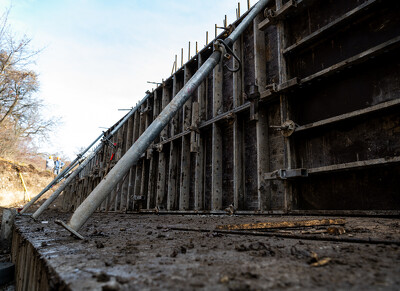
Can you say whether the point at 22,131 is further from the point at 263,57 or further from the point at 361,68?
the point at 361,68

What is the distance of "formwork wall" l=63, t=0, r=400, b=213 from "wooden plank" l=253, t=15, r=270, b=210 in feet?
0.07

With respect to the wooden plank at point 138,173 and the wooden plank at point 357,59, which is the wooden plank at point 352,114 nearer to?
the wooden plank at point 357,59

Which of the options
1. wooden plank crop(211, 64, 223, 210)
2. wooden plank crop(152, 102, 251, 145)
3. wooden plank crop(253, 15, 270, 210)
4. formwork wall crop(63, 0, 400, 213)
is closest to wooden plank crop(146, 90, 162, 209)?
wooden plank crop(152, 102, 251, 145)

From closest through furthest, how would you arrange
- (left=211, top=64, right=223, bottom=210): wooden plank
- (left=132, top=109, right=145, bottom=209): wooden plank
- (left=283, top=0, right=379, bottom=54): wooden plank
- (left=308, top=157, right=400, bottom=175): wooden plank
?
(left=308, top=157, right=400, bottom=175): wooden plank < (left=283, top=0, right=379, bottom=54): wooden plank < (left=211, top=64, right=223, bottom=210): wooden plank < (left=132, top=109, right=145, bottom=209): wooden plank

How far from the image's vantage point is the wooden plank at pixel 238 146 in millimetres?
5461

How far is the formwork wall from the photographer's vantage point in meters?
3.68

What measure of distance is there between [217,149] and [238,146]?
72cm

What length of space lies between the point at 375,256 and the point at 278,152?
12.4 ft

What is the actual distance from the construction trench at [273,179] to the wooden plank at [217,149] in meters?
0.03

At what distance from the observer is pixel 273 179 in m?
4.71

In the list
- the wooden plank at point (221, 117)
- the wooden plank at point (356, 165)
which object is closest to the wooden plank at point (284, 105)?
the wooden plank at point (356, 165)

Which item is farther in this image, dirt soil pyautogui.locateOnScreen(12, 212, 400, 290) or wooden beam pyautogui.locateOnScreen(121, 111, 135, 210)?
Result: wooden beam pyautogui.locateOnScreen(121, 111, 135, 210)

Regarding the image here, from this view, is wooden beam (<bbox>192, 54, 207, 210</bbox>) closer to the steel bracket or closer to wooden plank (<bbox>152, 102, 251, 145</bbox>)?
wooden plank (<bbox>152, 102, 251, 145</bbox>)

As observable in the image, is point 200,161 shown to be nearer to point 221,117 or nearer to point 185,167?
point 185,167
